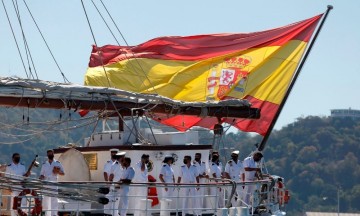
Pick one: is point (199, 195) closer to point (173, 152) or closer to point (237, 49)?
point (173, 152)

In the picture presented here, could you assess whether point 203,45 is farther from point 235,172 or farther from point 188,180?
point 188,180

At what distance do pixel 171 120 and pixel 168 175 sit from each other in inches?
424

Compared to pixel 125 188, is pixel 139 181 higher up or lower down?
higher up

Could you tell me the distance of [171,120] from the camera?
37281mm

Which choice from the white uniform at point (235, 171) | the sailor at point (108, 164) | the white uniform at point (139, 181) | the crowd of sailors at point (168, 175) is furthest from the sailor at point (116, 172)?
the white uniform at point (235, 171)

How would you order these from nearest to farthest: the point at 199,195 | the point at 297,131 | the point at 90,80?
the point at 199,195 < the point at 90,80 < the point at 297,131

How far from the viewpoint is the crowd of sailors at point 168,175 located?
81.3 ft

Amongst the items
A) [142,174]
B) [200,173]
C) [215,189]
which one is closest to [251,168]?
[215,189]

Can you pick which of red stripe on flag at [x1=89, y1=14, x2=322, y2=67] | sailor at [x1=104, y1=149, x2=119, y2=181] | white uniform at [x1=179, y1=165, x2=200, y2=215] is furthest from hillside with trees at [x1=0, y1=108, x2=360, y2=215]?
sailor at [x1=104, y1=149, x2=119, y2=181]

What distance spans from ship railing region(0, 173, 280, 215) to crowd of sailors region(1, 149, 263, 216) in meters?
0.04

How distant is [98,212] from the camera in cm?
2686

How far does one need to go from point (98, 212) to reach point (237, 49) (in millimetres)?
13124

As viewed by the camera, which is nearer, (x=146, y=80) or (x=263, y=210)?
(x=263, y=210)

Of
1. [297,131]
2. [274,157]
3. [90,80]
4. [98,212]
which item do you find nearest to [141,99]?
[98,212]
